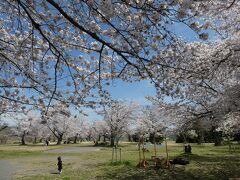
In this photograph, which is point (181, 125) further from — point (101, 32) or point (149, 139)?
point (149, 139)

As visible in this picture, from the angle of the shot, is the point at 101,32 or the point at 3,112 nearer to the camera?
the point at 101,32

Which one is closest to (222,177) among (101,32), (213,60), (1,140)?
(213,60)

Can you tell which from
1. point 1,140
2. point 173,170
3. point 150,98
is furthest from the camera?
point 1,140

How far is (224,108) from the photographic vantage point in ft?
45.9

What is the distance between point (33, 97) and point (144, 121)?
191 feet

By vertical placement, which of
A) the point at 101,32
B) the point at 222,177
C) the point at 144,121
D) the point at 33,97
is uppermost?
the point at 144,121

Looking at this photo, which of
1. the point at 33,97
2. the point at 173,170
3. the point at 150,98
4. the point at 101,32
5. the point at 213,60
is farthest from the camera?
the point at 150,98

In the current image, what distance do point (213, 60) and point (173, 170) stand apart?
31.4 feet

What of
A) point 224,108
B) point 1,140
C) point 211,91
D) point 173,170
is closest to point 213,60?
point 224,108

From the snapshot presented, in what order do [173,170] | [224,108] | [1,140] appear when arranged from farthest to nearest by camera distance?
[1,140], [173,170], [224,108]

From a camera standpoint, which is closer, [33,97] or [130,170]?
[33,97]

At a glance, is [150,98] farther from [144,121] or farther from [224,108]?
[144,121]

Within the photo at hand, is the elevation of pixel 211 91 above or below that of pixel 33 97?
above

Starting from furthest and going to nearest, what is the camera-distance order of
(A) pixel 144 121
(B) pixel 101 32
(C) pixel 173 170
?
(A) pixel 144 121 → (C) pixel 173 170 → (B) pixel 101 32
